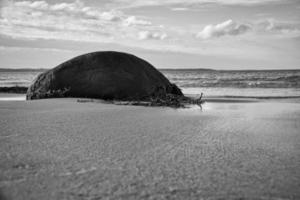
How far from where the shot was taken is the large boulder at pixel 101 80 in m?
5.90

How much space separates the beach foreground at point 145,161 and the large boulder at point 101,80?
10.4 feet

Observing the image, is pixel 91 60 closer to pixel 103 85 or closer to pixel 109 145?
pixel 103 85

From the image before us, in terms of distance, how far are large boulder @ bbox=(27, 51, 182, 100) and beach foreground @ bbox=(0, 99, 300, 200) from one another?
3.16 m

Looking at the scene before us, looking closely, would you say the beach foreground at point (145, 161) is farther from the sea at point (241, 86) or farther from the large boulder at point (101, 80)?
the sea at point (241, 86)

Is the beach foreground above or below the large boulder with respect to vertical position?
below

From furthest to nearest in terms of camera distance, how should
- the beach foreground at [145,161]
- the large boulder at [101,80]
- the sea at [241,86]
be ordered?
the sea at [241,86] → the large boulder at [101,80] → the beach foreground at [145,161]

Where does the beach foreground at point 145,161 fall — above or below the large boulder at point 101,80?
below

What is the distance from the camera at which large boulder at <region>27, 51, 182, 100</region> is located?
590 cm

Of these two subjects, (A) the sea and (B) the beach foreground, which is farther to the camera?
(A) the sea

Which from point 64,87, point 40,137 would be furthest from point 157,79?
point 40,137

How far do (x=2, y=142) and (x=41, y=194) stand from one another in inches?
38.3

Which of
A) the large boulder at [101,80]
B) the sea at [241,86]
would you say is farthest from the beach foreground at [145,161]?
the sea at [241,86]

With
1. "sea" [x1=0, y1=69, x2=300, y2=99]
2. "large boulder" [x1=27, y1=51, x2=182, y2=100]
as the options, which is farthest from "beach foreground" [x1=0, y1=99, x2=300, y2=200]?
"sea" [x1=0, y1=69, x2=300, y2=99]

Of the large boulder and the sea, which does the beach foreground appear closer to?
the large boulder
